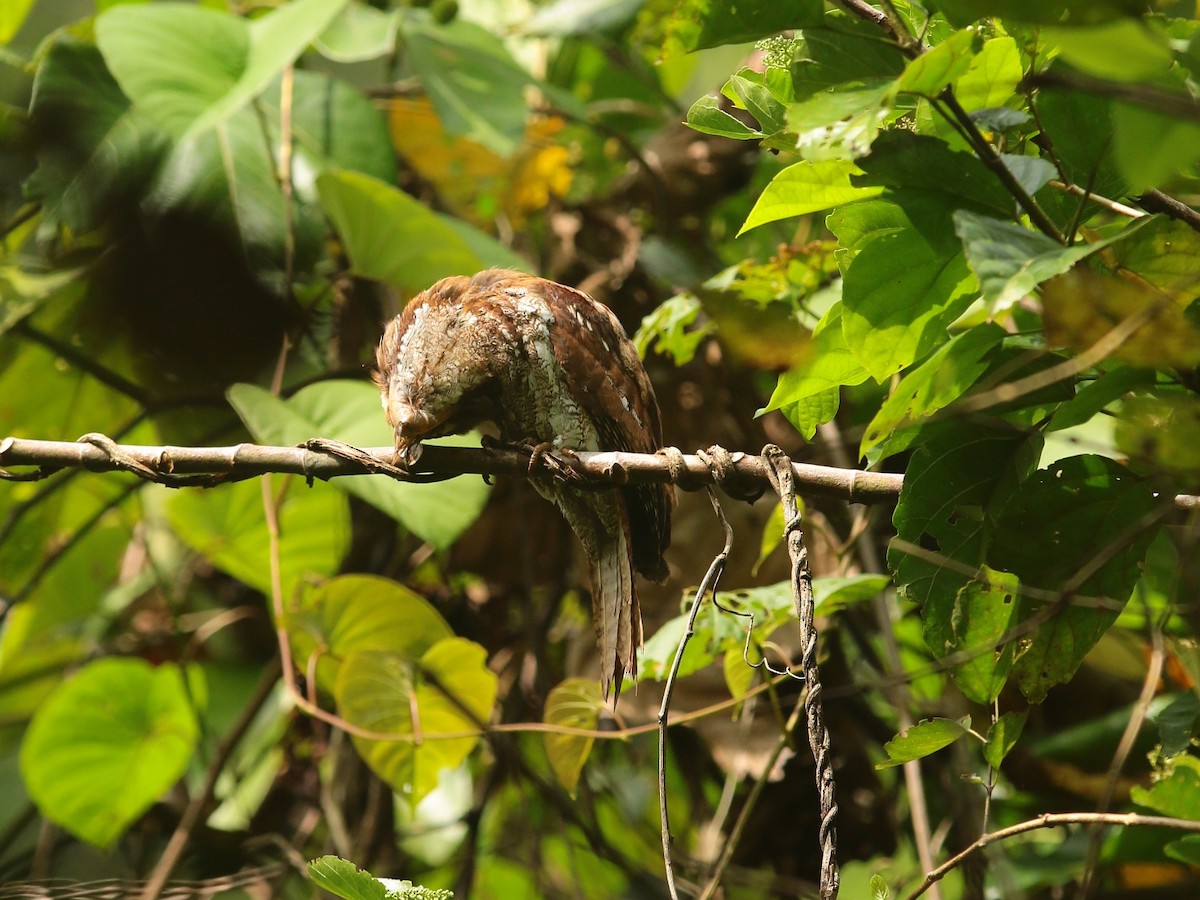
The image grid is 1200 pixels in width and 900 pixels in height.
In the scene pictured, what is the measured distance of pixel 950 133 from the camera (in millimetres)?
995

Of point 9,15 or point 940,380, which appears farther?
point 9,15

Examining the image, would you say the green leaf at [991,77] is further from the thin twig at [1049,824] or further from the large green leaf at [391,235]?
the large green leaf at [391,235]

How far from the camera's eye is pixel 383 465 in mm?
1291

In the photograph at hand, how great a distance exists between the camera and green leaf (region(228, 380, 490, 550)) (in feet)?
5.57

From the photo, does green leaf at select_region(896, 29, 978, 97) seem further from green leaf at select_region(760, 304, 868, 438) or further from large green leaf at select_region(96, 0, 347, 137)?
large green leaf at select_region(96, 0, 347, 137)

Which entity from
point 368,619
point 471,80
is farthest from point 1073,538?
point 471,80

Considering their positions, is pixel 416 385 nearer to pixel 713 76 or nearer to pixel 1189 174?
pixel 1189 174

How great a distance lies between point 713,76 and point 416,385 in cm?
248

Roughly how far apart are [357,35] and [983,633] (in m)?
1.98

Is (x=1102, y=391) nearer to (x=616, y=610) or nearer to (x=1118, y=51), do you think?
(x=1118, y=51)

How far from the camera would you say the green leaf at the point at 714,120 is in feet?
3.72

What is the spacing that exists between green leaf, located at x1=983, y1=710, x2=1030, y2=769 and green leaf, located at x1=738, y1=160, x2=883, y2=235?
1.95 ft

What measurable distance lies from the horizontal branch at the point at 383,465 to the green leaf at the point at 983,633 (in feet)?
0.45

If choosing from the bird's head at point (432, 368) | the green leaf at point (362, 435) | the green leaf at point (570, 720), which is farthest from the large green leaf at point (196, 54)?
the green leaf at point (570, 720)
